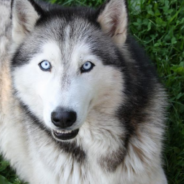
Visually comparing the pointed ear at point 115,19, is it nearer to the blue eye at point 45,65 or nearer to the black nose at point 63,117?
the blue eye at point 45,65

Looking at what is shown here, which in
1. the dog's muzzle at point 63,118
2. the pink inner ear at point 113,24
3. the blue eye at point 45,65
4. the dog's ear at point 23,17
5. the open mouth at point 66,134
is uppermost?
the dog's ear at point 23,17

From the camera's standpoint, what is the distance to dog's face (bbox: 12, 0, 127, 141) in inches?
90.4

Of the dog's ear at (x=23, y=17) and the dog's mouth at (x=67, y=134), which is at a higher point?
the dog's ear at (x=23, y=17)

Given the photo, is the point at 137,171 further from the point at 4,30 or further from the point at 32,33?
the point at 4,30

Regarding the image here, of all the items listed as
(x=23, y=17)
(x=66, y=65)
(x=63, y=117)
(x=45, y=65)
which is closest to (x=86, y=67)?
(x=66, y=65)

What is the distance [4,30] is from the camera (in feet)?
12.7

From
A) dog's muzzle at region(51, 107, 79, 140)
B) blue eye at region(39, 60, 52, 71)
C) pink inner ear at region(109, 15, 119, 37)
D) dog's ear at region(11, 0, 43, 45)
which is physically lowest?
dog's muzzle at region(51, 107, 79, 140)

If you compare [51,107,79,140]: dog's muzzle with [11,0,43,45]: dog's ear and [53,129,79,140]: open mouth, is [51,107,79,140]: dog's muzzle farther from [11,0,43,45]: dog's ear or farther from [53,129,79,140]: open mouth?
[11,0,43,45]: dog's ear

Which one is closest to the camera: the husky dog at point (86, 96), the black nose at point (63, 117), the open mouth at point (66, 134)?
the black nose at point (63, 117)

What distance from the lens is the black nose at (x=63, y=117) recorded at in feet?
7.27

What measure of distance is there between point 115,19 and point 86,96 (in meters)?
0.69

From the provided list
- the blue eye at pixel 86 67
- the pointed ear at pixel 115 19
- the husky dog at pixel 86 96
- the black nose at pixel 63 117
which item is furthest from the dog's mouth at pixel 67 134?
the pointed ear at pixel 115 19

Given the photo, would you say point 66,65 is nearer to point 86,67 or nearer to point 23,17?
point 86,67

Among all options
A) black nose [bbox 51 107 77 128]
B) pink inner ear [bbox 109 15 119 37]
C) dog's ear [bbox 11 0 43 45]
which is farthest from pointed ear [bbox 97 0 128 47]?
black nose [bbox 51 107 77 128]
